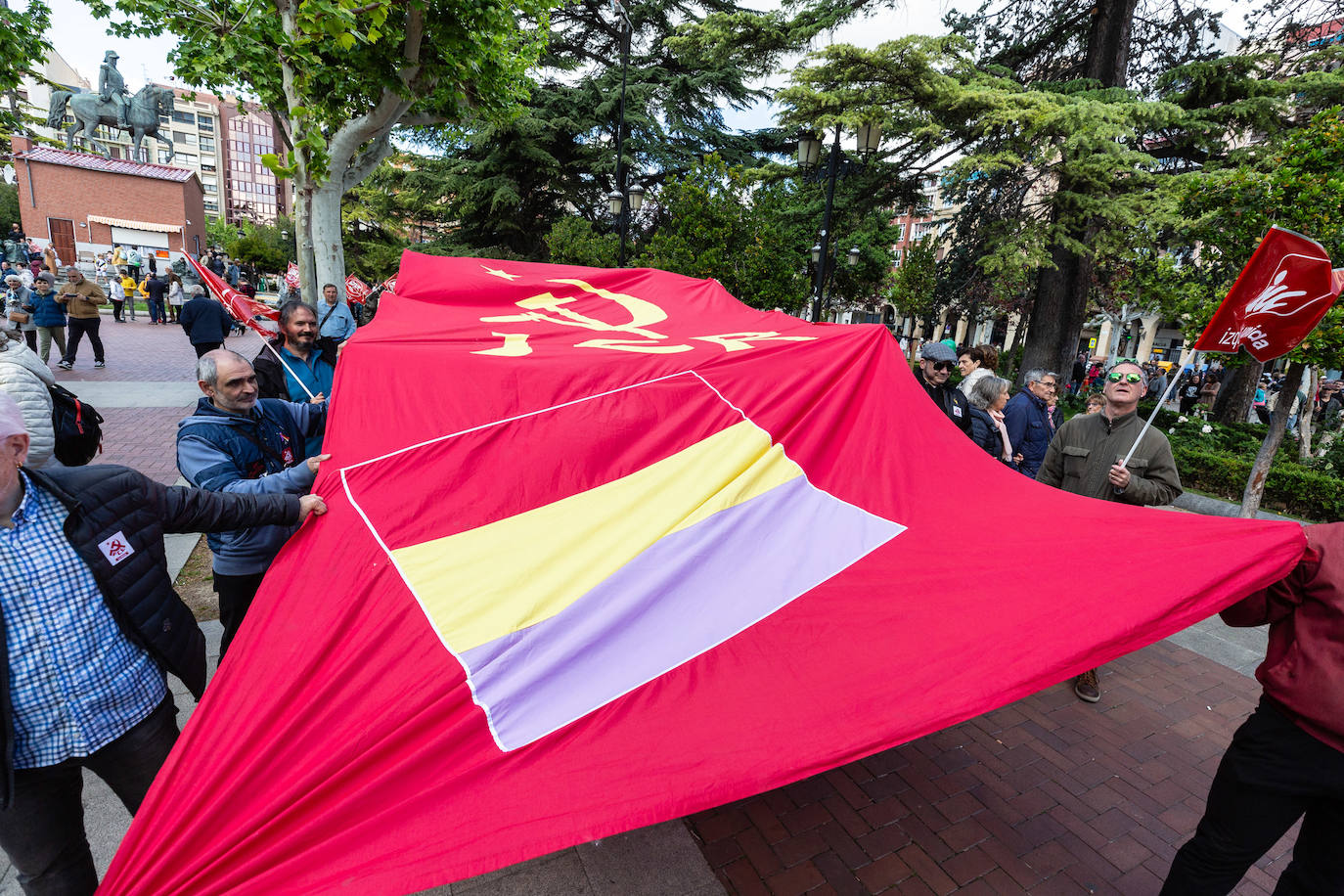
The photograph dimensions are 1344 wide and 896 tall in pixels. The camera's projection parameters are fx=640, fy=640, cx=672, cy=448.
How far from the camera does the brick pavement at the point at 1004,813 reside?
2855mm

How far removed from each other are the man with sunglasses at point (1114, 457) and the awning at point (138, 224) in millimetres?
43951

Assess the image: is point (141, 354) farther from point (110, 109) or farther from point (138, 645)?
point (110, 109)

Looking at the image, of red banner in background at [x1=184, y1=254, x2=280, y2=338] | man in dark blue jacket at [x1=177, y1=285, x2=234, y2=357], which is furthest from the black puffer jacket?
man in dark blue jacket at [x1=177, y1=285, x2=234, y2=357]

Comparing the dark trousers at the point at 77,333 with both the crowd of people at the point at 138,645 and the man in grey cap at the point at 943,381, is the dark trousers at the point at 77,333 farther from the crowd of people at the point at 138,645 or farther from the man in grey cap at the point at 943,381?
the man in grey cap at the point at 943,381

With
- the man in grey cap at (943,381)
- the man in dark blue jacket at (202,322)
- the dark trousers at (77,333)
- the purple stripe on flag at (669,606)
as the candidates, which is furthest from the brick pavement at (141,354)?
the purple stripe on flag at (669,606)

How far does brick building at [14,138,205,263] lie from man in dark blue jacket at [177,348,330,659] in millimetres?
37426

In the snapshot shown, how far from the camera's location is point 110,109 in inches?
1540

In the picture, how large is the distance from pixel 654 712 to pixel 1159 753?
3637mm

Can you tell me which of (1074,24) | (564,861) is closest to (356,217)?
(1074,24)

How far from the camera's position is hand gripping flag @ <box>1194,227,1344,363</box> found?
3018mm

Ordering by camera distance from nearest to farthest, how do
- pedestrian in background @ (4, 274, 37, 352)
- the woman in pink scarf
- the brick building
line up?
1. the woman in pink scarf
2. pedestrian in background @ (4, 274, 37, 352)
3. the brick building

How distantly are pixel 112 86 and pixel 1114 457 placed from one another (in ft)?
183

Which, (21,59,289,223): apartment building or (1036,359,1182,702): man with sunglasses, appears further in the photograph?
(21,59,289,223): apartment building

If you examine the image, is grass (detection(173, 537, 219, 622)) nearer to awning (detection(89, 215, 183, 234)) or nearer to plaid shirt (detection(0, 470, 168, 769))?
plaid shirt (detection(0, 470, 168, 769))
